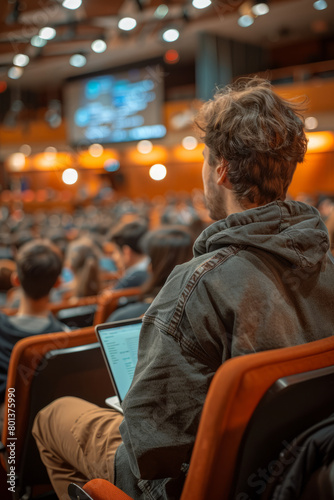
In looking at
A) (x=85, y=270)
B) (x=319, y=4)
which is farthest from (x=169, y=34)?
(x=85, y=270)

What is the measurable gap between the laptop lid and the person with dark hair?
222 mm

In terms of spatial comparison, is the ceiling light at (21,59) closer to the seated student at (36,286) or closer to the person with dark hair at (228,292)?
the seated student at (36,286)

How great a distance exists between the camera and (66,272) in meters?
4.80

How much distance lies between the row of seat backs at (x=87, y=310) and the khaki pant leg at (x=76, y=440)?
1123 millimetres

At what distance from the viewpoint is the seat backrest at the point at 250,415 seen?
33.6 inches

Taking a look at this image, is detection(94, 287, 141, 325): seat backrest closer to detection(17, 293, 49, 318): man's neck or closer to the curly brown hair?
detection(17, 293, 49, 318): man's neck

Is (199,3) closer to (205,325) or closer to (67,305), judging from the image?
(67,305)

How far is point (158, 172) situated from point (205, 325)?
55.3 ft

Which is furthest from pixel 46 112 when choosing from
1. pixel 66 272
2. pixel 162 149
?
pixel 66 272

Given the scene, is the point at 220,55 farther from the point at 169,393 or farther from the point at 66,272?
the point at 169,393

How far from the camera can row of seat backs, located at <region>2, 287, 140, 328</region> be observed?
8.75 feet

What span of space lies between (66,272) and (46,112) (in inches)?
596

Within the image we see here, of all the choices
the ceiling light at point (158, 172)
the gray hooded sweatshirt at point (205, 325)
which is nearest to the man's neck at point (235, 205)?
the gray hooded sweatshirt at point (205, 325)

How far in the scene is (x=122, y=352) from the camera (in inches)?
58.5
